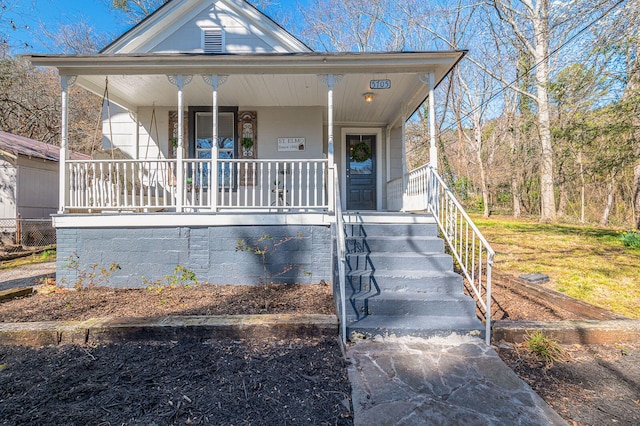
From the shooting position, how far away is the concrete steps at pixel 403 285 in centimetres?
304

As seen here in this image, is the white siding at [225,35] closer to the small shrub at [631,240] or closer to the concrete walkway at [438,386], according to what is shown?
the concrete walkway at [438,386]

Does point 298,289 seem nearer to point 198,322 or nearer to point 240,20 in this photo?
point 198,322

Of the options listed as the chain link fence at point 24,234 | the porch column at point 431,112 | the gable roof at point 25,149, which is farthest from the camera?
the gable roof at point 25,149

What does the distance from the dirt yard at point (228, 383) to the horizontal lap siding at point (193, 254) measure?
187cm

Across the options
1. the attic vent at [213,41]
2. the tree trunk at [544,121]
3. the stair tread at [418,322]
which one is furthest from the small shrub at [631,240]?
the attic vent at [213,41]

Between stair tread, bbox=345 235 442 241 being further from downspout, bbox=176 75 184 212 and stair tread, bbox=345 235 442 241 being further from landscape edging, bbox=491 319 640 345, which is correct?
downspout, bbox=176 75 184 212

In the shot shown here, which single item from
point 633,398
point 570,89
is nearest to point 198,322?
point 633,398

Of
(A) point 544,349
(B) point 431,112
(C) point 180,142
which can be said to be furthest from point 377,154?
(A) point 544,349

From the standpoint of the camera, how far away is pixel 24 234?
29.6ft

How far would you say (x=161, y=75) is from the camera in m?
5.55

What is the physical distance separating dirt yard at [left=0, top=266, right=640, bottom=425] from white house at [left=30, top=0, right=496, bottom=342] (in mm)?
1191

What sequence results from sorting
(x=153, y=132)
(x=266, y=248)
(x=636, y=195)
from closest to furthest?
(x=266, y=248)
(x=153, y=132)
(x=636, y=195)

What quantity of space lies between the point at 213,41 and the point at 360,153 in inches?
162

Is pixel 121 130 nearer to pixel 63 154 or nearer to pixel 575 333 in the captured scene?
pixel 63 154
